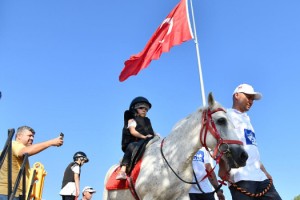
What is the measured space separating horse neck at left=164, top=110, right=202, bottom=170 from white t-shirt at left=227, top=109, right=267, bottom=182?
0.65m

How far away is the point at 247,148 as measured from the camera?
6.91 metres

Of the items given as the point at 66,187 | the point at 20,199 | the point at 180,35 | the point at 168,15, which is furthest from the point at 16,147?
the point at 168,15

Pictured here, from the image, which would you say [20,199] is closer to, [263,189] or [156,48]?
[263,189]

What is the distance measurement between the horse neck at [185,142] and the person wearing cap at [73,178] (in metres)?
5.90

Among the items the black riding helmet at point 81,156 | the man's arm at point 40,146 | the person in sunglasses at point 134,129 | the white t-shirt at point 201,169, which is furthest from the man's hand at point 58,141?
the black riding helmet at point 81,156

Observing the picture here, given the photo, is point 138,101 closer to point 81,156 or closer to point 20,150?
point 20,150

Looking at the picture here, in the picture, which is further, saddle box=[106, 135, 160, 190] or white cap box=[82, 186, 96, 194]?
white cap box=[82, 186, 96, 194]

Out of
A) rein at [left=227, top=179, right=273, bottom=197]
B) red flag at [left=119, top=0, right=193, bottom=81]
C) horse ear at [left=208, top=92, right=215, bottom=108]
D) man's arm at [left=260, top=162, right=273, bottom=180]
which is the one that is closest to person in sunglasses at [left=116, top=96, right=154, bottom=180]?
horse ear at [left=208, top=92, right=215, bottom=108]

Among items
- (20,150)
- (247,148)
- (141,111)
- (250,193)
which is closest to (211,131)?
(247,148)

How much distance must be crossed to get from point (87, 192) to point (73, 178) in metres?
1.54

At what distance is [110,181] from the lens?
8.09 metres

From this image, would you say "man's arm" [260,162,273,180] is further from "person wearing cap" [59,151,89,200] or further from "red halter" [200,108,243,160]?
"person wearing cap" [59,151,89,200]

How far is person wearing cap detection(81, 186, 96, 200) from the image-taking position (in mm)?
14117

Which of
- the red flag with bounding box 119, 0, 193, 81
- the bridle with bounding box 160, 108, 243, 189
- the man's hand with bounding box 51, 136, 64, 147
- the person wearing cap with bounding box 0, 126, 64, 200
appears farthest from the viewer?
the red flag with bounding box 119, 0, 193, 81
